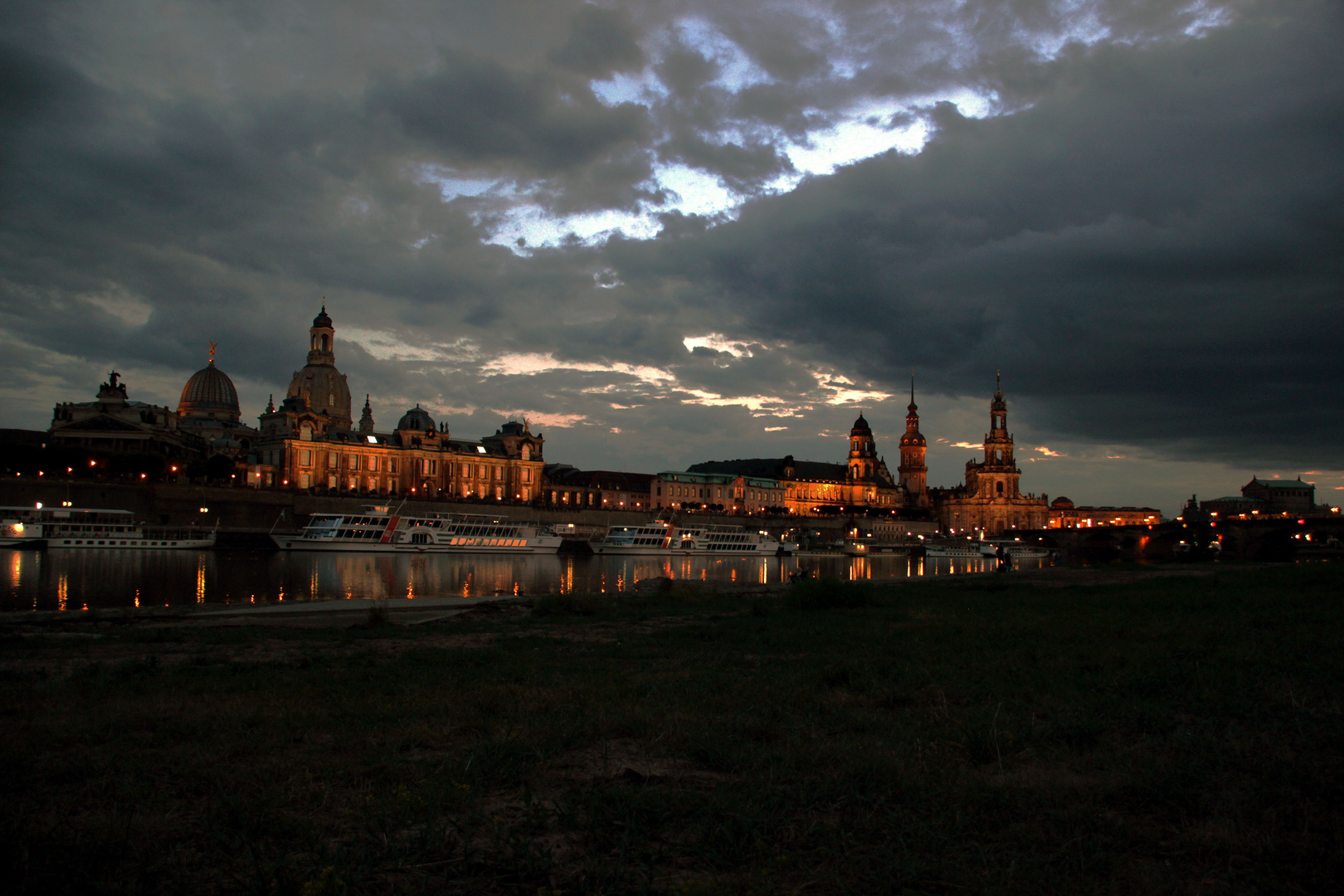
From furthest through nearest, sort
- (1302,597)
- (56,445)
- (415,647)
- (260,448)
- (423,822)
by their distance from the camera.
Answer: (260,448) < (56,445) < (1302,597) < (415,647) < (423,822)

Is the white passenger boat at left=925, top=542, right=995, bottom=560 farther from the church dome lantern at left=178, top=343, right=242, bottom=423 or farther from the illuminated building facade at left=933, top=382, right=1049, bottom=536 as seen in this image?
the church dome lantern at left=178, top=343, right=242, bottom=423

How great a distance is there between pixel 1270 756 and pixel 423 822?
21.9 ft

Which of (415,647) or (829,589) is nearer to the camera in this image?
(415,647)

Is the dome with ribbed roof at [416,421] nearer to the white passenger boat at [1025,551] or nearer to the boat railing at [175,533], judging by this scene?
the boat railing at [175,533]

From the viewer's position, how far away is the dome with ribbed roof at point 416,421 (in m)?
139

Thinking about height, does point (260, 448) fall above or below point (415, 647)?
above

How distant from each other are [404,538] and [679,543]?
33.5 m

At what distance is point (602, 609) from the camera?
24.5 meters

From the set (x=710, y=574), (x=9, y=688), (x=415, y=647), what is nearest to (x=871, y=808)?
(x=9, y=688)

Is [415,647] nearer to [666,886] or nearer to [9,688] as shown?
[9,688]

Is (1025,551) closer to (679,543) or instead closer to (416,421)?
(679,543)

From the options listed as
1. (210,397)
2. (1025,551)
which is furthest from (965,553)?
(210,397)

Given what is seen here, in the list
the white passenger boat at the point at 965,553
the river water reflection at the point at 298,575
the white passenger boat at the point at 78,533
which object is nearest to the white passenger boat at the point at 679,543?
the river water reflection at the point at 298,575

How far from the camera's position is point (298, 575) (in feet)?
166
